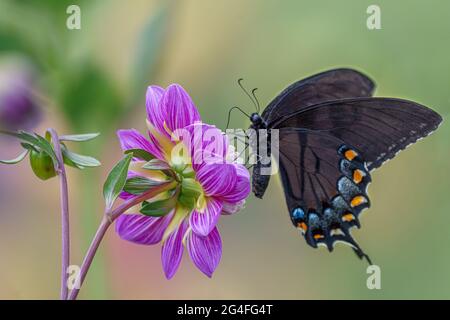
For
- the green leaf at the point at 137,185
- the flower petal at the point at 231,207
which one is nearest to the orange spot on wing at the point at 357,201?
the flower petal at the point at 231,207

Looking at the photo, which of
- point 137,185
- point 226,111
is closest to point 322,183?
point 137,185

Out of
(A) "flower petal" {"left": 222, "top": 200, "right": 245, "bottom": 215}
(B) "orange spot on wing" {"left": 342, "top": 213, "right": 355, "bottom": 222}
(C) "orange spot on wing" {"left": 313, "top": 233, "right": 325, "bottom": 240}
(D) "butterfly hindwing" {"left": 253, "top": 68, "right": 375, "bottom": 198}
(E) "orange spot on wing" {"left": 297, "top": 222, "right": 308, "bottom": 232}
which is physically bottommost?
(C) "orange spot on wing" {"left": 313, "top": 233, "right": 325, "bottom": 240}

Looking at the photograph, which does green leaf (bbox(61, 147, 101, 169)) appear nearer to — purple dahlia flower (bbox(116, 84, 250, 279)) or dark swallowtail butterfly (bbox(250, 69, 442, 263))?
purple dahlia flower (bbox(116, 84, 250, 279))

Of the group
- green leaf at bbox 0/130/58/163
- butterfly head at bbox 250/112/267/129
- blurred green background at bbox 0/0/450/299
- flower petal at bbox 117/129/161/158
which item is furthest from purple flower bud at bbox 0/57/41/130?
green leaf at bbox 0/130/58/163

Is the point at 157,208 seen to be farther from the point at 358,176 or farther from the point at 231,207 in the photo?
the point at 358,176

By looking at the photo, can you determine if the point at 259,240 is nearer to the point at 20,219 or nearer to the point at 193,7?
the point at 20,219

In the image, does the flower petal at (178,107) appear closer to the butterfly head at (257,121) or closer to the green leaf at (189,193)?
the green leaf at (189,193)
